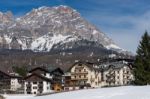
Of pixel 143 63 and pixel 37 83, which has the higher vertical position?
pixel 143 63

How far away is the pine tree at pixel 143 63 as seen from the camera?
81.4 metres

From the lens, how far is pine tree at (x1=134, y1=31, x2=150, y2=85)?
8138 cm

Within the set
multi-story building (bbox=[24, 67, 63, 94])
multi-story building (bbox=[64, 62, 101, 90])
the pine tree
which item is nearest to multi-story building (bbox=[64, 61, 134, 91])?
multi-story building (bbox=[64, 62, 101, 90])

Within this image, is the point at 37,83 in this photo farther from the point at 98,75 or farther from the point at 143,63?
the point at 143,63

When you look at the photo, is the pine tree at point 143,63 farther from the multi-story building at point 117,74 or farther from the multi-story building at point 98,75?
the multi-story building at point 117,74

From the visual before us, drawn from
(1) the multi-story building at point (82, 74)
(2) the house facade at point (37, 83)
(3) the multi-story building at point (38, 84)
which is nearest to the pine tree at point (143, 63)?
(3) the multi-story building at point (38, 84)

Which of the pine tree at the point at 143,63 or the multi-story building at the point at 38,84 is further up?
the pine tree at the point at 143,63

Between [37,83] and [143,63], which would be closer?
[143,63]

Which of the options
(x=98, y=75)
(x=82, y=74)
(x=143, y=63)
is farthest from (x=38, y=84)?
(x=143, y=63)

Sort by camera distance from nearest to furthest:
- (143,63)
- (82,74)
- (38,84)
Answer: (143,63)
(38,84)
(82,74)

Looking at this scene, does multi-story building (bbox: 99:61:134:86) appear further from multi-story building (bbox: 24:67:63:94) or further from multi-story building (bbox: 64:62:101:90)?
multi-story building (bbox: 24:67:63:94)

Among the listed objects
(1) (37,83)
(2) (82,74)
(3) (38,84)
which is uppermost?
(2) (82,74)

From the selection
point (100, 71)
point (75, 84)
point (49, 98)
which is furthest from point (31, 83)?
point (49, 98)

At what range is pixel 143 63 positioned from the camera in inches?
3386
